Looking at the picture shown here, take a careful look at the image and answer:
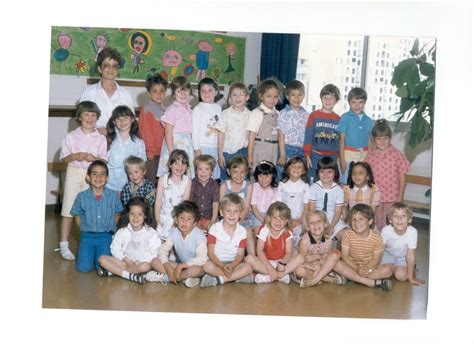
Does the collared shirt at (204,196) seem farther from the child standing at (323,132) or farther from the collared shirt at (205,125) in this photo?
the child standing at (323,132)

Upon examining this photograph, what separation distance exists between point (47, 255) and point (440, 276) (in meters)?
2.15

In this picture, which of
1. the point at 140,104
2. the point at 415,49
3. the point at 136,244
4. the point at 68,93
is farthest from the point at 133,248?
the point at 415,49

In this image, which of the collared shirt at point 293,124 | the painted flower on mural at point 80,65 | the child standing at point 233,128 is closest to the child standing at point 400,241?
the collared shirt at point 293,124

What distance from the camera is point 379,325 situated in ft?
11.9

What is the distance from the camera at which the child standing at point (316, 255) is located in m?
4.05

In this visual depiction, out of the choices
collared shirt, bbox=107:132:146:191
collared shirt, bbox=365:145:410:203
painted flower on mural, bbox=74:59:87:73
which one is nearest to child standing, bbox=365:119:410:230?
collared shirt, bbox=365:145:410:203

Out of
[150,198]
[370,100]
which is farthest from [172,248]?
[370,100]

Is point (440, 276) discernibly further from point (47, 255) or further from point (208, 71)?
point (47, 255)

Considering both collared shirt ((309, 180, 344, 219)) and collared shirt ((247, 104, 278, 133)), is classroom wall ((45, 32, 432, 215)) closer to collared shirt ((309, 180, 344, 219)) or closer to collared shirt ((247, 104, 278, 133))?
collared shirt ((247, 104, 278, 133))

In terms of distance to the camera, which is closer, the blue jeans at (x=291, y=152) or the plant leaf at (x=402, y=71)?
the plant leaf at (x=402, y=71)

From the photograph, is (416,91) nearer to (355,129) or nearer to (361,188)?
(355,129)

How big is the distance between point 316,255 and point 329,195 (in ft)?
1.13

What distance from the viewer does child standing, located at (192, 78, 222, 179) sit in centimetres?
404

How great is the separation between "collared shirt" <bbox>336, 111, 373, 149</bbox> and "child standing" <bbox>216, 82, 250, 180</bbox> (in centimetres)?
53
